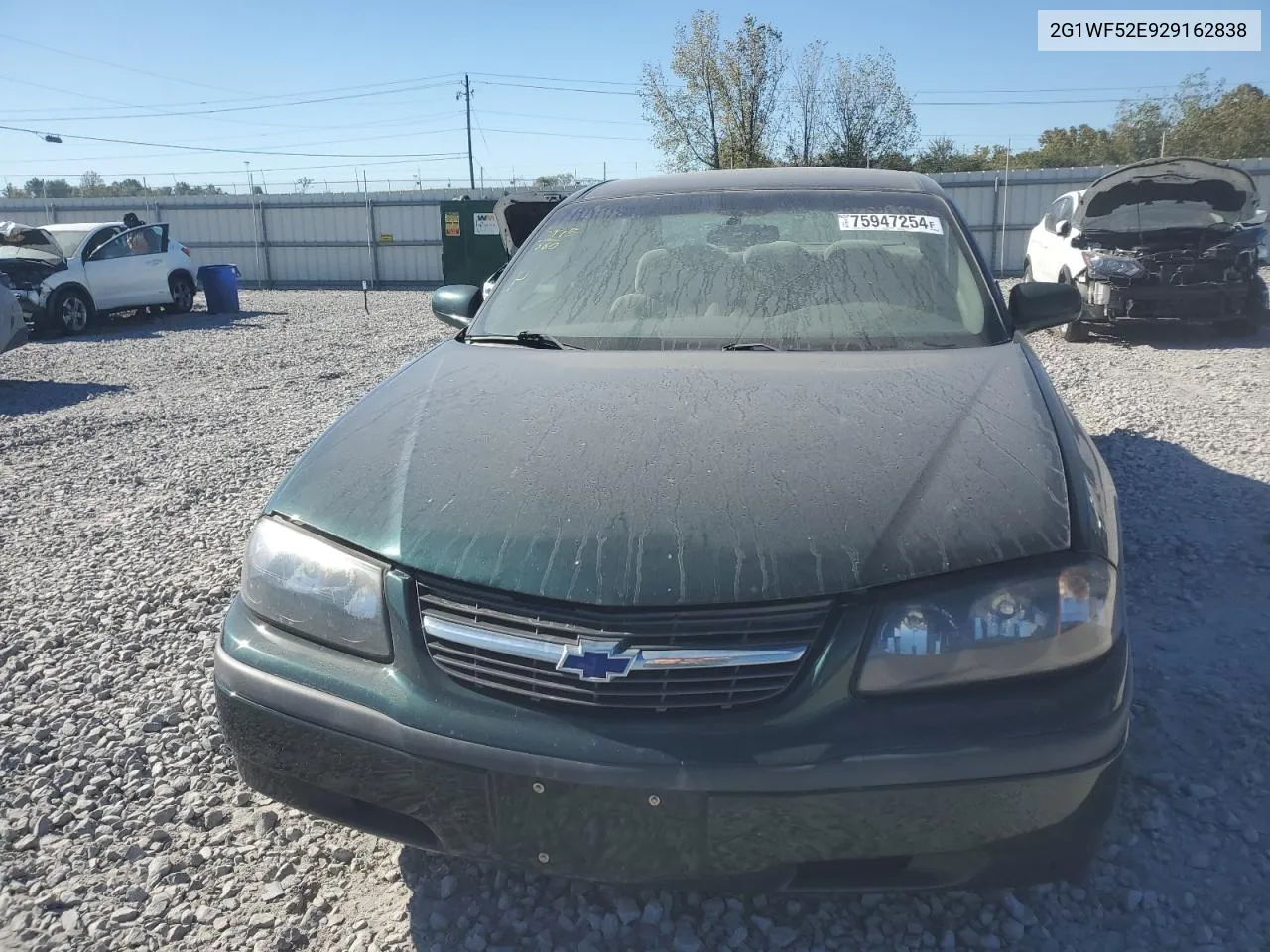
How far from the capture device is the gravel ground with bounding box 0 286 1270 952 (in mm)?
2039

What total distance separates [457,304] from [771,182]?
125 cm

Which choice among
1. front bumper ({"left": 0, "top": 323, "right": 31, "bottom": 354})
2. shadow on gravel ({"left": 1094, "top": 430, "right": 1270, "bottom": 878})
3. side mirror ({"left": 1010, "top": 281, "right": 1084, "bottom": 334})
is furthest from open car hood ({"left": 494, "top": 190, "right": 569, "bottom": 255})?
side mirror ({"left": 1010, "top": 281, "right": 1084, "bottom": 334})

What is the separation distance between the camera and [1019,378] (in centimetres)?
242

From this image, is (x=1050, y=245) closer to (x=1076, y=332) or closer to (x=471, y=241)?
(x=1076, y=332)

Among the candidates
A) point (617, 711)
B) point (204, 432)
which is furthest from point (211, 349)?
point (617, 711)

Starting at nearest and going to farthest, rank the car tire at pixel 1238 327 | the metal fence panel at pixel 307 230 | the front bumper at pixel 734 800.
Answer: the front bumper at pixel 734 800 < the car tire at pixel 1238 327 < the metal fence panel at pixel 307 230

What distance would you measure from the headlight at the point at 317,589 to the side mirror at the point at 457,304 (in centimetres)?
170

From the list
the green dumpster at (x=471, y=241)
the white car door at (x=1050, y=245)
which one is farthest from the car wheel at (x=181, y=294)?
the white car door at (x=1050, y=245)

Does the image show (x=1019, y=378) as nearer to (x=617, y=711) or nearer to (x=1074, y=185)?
(x=617, y=711)

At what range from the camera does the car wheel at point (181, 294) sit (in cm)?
1636

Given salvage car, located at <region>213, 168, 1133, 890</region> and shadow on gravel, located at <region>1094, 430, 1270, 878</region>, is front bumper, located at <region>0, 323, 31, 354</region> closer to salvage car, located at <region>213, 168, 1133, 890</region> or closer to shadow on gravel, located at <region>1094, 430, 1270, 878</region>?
salvage car, located at <region>213, 168, 1133, 890</region>

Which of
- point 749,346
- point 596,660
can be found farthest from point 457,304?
point 596,660

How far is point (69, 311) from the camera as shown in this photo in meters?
14.1

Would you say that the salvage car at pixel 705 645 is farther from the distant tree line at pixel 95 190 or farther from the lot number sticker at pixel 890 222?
the distant tree line at pixel 95 190
